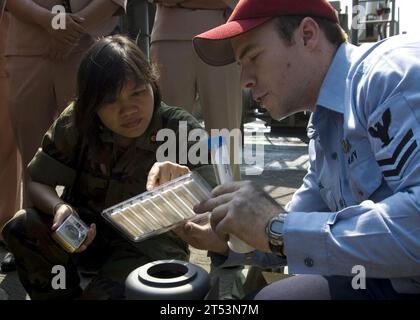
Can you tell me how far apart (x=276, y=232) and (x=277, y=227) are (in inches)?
0.5

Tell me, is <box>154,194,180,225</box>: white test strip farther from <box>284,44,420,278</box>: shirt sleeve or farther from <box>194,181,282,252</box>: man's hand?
<box>284,44,420,278</box>: shirt sleeve

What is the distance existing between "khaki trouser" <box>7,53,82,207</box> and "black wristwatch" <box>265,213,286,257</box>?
1.81 m

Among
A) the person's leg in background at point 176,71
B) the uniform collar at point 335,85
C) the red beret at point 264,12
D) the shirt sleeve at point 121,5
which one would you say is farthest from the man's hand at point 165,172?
the shirt sleeve at point 121,5

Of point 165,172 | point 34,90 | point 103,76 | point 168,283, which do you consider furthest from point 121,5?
point 168,283

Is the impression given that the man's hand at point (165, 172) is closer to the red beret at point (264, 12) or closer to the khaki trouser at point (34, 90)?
the red beret at point (264, 12)

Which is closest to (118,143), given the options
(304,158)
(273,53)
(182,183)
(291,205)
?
(182,183)

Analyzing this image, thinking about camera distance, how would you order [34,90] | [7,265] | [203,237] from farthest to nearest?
1. [34,90]
2. [7,265]
3. [203,237]

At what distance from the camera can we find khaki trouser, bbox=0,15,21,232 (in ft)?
9.84

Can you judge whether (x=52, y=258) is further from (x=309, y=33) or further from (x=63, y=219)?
(x=309, y=33)

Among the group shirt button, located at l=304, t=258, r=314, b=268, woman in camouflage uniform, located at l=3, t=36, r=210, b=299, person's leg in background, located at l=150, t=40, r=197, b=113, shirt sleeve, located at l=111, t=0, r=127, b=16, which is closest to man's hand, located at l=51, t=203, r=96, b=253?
woman in camouflage uniform, located at l=3, t=36, r=210, b=299

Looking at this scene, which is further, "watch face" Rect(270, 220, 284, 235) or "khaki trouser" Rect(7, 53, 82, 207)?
"khaki trouser" Rect(7, 53, 82, 207)

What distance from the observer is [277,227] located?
4.16ft

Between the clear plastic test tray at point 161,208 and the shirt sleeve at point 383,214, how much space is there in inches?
16.4
